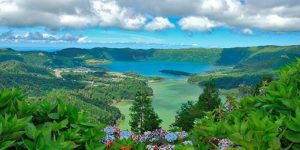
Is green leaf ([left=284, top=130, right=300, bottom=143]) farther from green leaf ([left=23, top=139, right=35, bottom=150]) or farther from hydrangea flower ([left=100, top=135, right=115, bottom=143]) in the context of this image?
hydrangea flower ([left=100, top=135, right=115, bottom=143])

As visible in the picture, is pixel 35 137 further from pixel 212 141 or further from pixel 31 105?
pixel 212 141

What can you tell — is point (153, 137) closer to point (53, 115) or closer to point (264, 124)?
point (53, 115)

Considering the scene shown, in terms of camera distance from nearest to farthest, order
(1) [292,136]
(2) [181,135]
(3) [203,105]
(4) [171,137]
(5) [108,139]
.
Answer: (1) [292,136] → (5) [108,139] → (4) [171,137] → (2) [181,135] → (3) [203,105]

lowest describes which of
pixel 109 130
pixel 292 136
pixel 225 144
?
pixel 109 130

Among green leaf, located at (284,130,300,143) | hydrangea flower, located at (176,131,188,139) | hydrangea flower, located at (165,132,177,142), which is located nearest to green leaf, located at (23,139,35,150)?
green leaf, located at (284,130,300,143)

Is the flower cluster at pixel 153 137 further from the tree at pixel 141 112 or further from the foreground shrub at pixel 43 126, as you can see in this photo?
the tree at pixel 141 112

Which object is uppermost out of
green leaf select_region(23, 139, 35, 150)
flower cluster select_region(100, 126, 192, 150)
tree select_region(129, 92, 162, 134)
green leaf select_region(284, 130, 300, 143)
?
green leaf select_region(284, 130, 300, 143)

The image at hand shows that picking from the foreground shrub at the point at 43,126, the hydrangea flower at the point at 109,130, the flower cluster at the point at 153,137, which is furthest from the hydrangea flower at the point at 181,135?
the foreground shrub at the point at 43,126

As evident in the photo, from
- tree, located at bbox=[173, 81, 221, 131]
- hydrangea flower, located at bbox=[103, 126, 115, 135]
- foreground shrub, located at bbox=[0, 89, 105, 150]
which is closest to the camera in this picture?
foreground shrub, located at bbox=[0, 89, 105, 150]

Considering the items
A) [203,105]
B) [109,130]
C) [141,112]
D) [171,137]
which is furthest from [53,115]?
[141,112]

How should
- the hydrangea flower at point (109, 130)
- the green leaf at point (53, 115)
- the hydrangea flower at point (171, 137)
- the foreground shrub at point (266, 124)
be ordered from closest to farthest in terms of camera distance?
the foreground shrub at point (266, 124), the green leaf at point (53, 115), the hydrangea flower at point (109, 130), the hydrangea flower at point (171, 137)
